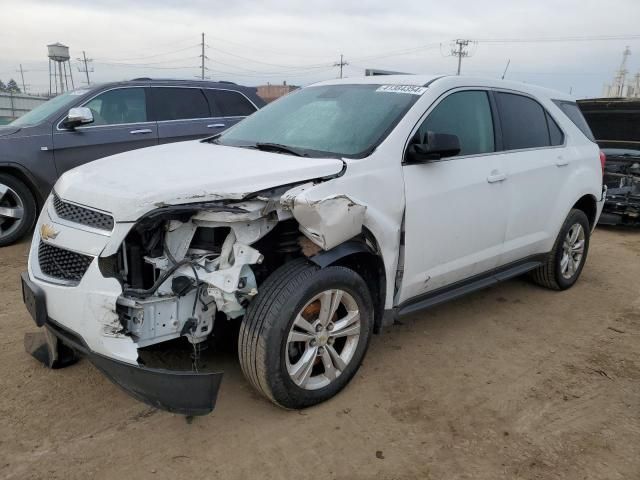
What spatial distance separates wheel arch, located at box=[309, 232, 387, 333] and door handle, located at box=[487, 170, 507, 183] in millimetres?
1196

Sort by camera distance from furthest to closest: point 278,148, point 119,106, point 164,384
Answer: point 119,106 → point 278,148 → point 164,384

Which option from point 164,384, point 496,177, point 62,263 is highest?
point 496,177

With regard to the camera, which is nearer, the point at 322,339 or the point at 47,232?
the point at 47,232

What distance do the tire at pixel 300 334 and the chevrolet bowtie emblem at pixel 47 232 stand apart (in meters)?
1.09

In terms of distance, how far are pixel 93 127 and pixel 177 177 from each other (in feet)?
14.2

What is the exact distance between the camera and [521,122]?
170 inches

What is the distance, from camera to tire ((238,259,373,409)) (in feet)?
8.93

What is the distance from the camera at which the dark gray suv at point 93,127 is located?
600 cm

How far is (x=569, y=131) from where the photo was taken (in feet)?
15.9

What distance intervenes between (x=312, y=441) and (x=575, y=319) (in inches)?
114

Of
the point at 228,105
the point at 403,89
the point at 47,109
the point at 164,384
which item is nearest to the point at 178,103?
the point at 228,105

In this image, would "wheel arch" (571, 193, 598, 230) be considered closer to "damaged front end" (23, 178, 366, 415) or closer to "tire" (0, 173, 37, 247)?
"damaged front end" (23, 178, 366, 415)

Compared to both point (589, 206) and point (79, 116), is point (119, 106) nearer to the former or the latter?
point (79, 116)

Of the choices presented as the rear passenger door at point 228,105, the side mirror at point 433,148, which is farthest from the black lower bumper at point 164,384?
the rear passenger door at point 228,105
